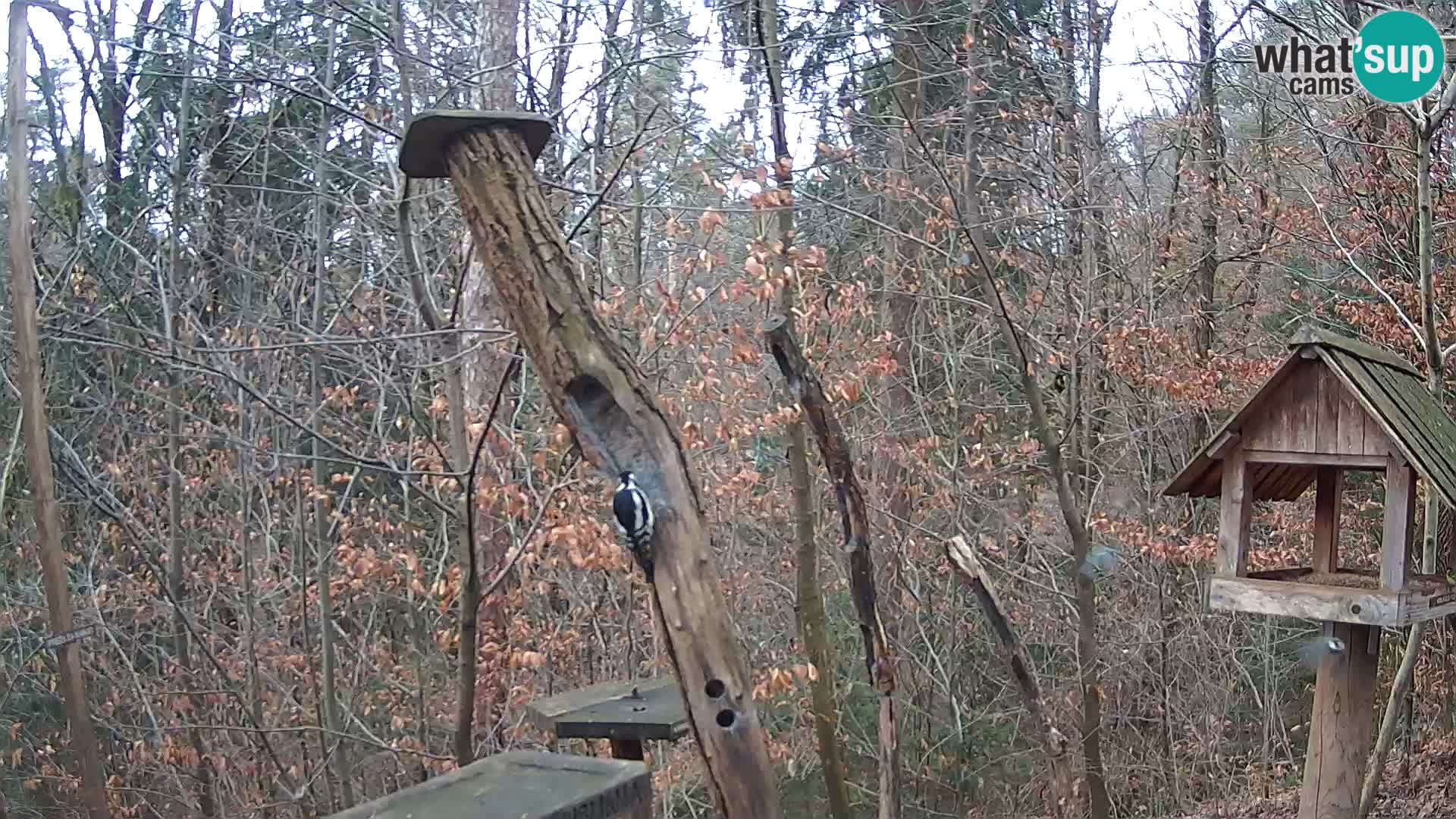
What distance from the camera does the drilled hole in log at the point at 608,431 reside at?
10.5 feet

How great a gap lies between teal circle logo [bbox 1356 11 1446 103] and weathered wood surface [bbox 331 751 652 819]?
4587 mm

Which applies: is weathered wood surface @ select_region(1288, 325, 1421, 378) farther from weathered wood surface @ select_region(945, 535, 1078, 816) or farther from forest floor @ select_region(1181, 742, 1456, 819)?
forest floor @ select_region(1181, 742, 1456, 819)

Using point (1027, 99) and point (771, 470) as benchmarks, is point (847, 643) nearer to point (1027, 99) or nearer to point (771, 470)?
point (771, 470)

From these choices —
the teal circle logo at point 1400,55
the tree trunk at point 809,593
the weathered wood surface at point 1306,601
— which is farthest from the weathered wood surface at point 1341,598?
the tree trunk at point 809,593

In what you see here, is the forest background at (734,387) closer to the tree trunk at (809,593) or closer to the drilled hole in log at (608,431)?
the tree trunk at (809,593)

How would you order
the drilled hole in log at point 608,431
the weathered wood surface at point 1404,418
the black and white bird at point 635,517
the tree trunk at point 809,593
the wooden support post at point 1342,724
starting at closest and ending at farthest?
the black and white bird at point 635,517 → the drilled hole in log at point 608,431 → the weathered wood surface at point 1404,418 → the wooden support post at point 1342,724 → the tree trunk at point 809,593

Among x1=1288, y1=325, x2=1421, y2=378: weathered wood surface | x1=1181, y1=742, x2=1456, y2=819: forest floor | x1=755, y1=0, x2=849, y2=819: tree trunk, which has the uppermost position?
x1=1288, y1=325, x2=1421, y2=378: weathered wood surface

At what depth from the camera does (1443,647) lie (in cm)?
774

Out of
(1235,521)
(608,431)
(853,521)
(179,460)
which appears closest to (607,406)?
(608,431)

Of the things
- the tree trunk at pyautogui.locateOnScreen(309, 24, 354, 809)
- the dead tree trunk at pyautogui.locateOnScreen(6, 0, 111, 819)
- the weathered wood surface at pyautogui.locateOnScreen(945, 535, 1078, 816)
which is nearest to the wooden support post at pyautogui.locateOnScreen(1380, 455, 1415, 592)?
the weathered wood surface at pyautogui.locateOnScreen(945, 535, 1078, 816)

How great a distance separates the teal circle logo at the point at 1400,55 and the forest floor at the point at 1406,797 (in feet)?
12.8

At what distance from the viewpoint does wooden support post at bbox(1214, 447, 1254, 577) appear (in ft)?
12.7

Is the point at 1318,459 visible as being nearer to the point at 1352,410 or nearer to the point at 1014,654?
the point at 1352,410

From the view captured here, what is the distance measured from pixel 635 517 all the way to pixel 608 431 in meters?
0.32
